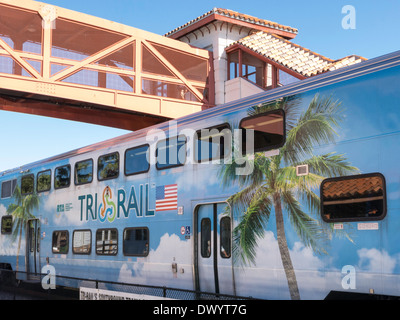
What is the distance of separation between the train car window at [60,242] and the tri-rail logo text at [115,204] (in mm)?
1305

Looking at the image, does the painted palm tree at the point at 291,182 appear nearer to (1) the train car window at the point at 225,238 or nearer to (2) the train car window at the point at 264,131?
(2) the train car window at the point at 264,131

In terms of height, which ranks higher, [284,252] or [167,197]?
[167,197]

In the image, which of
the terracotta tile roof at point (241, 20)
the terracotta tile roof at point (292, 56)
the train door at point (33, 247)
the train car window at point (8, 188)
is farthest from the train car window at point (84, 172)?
the terracotta tile roof at point (241, 20)

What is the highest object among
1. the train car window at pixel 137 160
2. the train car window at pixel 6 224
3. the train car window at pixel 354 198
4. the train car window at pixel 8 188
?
the train car window at pixel 137 160

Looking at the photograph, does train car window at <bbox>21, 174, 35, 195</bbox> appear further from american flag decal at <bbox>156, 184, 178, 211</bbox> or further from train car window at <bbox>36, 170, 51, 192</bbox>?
american flag decal at <bbox>156, 184, 178, 211</bbox>

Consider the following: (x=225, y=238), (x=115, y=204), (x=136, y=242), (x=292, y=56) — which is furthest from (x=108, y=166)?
(x=292, y=56)

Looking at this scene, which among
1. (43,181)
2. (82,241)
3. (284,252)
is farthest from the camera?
(43,181)

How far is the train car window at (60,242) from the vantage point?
15.8 meters

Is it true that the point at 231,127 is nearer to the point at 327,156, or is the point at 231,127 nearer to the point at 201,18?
the point at 327,156

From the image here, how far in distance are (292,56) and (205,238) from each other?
14354 mm

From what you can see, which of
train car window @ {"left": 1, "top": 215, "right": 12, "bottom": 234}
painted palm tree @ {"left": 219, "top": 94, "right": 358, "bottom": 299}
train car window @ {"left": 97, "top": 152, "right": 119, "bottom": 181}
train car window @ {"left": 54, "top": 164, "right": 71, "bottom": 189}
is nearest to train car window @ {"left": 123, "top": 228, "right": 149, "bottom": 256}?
train car window @ {"left": 97, "top": 152, "right": 119, "bottom": 181}

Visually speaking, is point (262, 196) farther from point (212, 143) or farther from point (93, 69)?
point (93, 69)

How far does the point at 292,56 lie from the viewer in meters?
22.9
